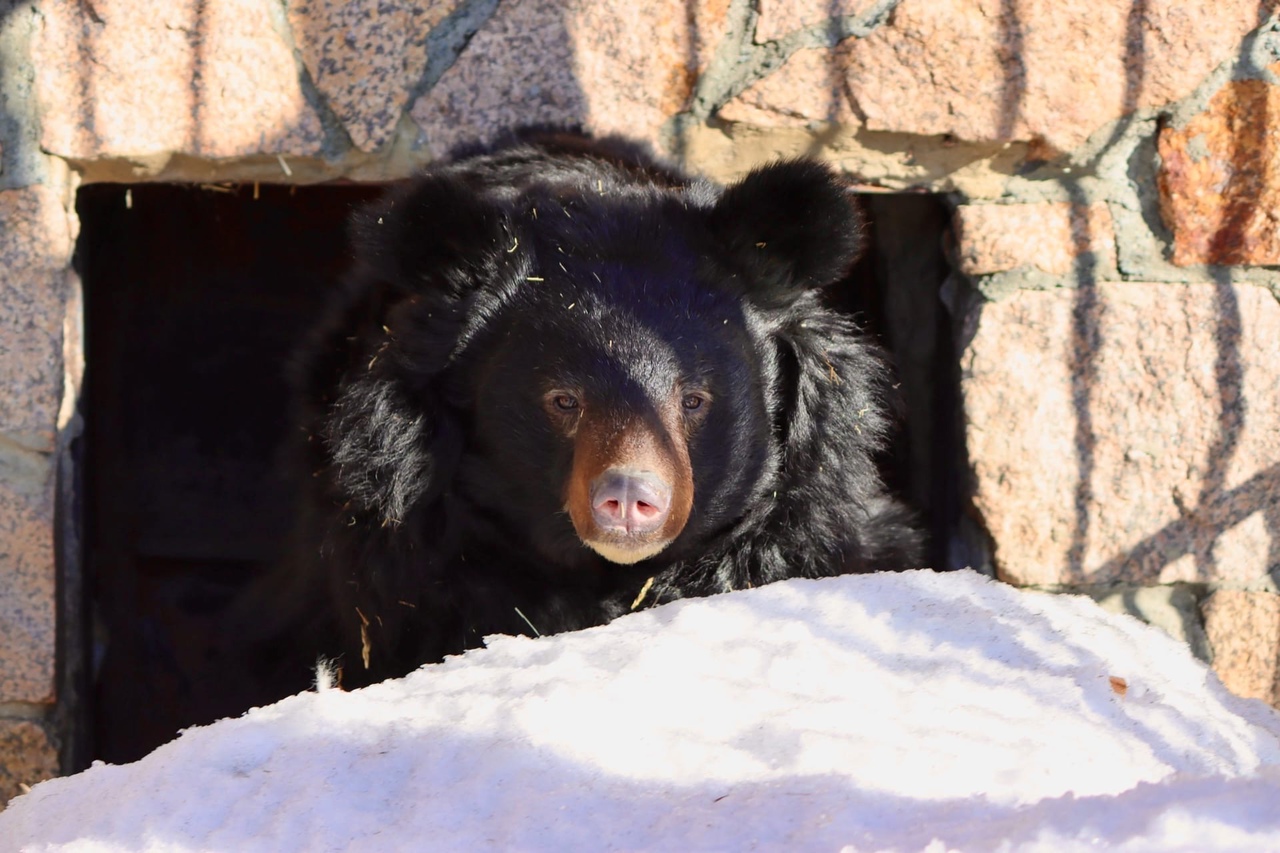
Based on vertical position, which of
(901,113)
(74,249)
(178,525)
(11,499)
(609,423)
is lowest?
(178,525)

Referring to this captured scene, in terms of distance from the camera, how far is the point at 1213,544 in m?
3.05

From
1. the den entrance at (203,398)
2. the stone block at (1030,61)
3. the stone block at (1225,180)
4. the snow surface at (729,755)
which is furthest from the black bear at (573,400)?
the stone block at (1225,180)

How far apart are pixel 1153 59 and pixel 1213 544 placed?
126 centimetres

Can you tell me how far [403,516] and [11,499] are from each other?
105 centimetres

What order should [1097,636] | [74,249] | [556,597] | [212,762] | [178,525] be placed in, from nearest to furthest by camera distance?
[212,762]
[1097,636]
[556,597]
[74,249]
[178,525]

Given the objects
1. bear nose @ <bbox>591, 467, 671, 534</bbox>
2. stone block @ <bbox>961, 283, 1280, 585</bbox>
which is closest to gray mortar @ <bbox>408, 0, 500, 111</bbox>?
bear nose @ <bbox>591, 467, 671, 534</bbox>

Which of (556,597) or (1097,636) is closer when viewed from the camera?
(1097,636)

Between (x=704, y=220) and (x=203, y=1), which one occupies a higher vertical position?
(x=203, y=1)

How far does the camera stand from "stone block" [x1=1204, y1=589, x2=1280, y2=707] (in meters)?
3.09

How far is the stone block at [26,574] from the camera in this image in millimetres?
2896

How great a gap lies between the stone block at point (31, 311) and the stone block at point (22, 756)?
73cm

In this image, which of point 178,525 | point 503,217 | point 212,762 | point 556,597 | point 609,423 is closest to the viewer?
point 212,762

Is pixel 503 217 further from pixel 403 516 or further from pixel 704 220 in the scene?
pixel 403 516

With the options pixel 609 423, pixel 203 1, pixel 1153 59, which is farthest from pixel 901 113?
pixel 203 1
